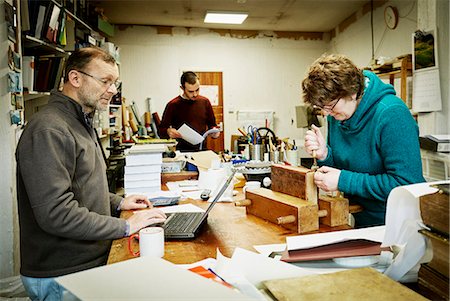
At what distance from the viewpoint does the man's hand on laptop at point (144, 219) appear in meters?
1.38

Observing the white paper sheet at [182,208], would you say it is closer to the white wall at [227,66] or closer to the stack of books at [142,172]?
the stack of books at [142,172]

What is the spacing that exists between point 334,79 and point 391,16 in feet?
13.4

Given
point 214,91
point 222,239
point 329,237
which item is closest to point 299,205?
point 329,237

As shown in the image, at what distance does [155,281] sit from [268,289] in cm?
23

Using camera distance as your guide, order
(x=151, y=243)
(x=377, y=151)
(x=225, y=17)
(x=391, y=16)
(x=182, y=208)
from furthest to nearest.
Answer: (x=225, y=17)
(x=391, y=16)
(x=182, y=208)
(x=377, y=151)
(x=151, y=243)

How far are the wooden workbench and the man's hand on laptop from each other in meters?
0.06

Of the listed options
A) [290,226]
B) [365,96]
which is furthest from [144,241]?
[365,96]

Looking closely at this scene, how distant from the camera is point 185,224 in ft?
4.71

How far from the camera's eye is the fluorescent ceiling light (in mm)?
5586

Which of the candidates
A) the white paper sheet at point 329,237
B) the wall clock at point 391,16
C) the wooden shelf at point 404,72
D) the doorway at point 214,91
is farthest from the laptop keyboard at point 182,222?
the doorway at point 214,91

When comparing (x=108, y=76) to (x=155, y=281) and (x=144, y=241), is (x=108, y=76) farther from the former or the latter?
(x=155, y=281)

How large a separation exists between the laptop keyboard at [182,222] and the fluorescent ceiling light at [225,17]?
4.54 metres

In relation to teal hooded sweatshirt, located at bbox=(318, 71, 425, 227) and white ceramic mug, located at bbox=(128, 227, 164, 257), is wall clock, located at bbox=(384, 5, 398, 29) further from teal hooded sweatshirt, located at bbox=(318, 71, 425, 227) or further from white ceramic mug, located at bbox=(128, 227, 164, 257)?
white ceramic mug, located at bbox=(128, 227, 164, 257)

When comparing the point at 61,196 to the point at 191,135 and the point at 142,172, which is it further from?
the point at 191,135
